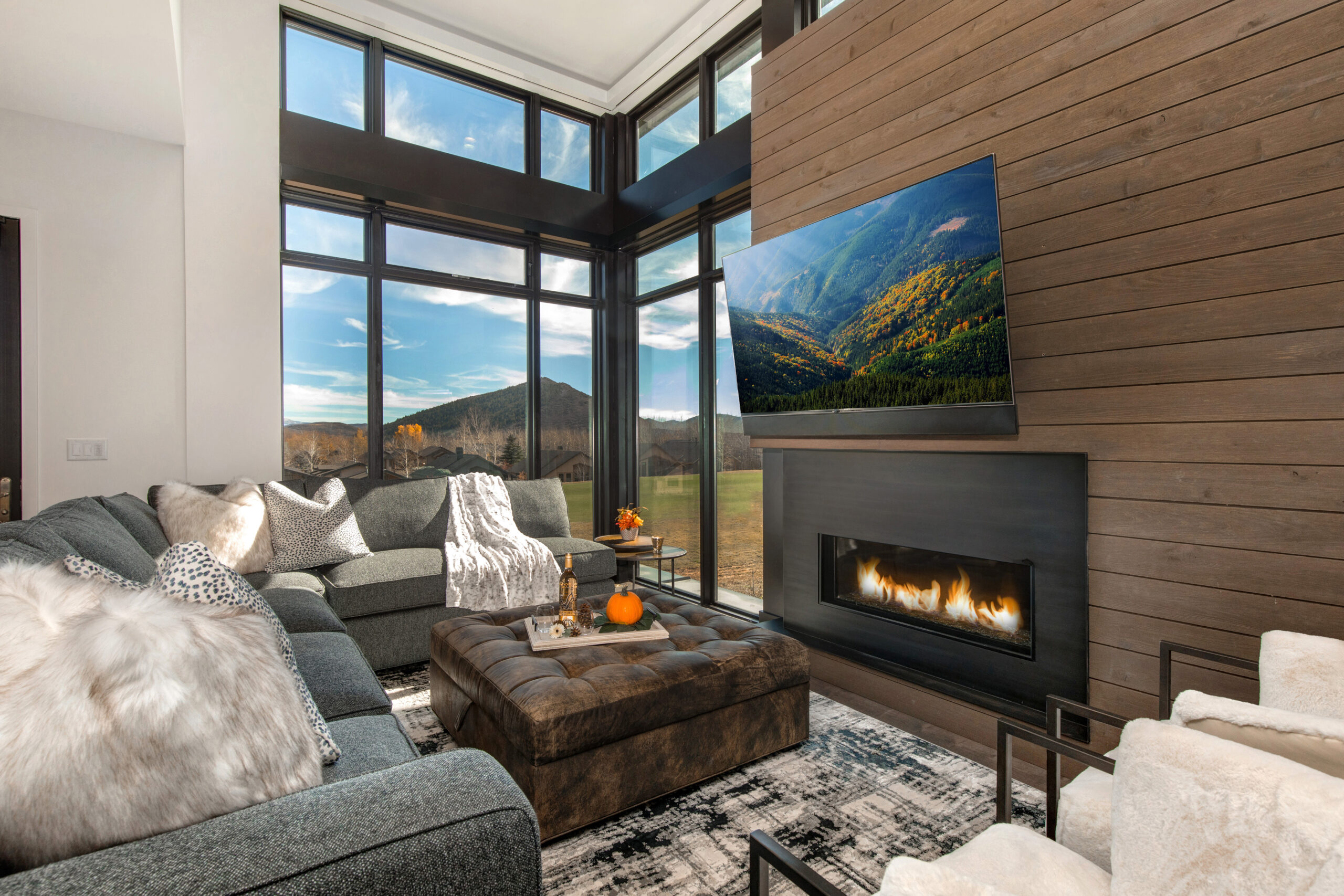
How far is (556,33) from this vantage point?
418 centimetres

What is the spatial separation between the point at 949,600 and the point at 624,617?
1.30 meters

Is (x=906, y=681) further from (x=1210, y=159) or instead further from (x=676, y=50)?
(x=676, y=50)

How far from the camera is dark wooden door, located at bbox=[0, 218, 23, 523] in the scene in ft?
10.2

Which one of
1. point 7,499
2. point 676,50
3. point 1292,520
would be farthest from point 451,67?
point 1292,520

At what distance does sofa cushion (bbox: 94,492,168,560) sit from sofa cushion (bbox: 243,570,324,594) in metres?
0.37

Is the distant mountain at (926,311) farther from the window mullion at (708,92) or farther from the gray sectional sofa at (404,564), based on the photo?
the window mullion at (708,92)

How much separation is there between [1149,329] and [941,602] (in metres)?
1.22

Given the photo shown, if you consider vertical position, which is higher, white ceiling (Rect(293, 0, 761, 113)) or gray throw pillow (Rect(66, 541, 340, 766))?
white ceiling (Rect(293, 0, 761, 113))

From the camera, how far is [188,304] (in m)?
3.54

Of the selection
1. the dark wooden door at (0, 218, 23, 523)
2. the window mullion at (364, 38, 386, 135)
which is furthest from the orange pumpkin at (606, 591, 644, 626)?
the window mullion at (364, 38, 386, 135)

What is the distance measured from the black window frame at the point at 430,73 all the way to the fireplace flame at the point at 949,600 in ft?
12.2

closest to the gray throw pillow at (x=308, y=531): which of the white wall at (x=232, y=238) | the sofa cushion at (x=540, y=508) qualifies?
the white wall at (x=232, y=238)

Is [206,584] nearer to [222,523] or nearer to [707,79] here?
[222,523]

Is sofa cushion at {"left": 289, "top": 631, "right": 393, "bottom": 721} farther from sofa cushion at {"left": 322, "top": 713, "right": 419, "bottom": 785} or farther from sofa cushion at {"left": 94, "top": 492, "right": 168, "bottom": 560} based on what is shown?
sofa cushion at {"left": 94, "top": 492, "right": 168, "bottom": 560}
